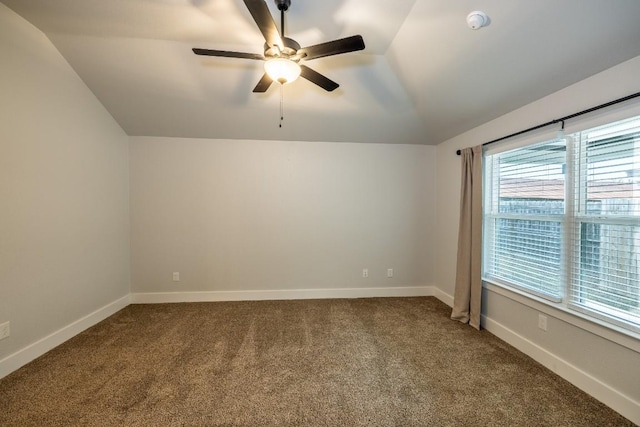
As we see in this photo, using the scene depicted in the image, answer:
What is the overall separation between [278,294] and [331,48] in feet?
10.5

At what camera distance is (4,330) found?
6.77ft

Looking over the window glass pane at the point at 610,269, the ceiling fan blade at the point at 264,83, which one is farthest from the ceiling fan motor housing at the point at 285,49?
the window glass pane at the point at 610,269

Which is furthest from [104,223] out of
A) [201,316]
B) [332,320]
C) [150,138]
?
[332,320]

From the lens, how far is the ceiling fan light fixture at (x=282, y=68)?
170cm

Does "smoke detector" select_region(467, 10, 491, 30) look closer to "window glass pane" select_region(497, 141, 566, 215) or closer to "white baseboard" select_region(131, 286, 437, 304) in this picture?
"window glass pane" select_region(497, 141, 566, 215)

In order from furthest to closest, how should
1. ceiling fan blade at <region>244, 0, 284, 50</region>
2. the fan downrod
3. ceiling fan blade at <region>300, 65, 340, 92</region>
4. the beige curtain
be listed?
the beige curtain → ceiling fan blade at <region>300, 65, 340, 92</region> → the fan downrod → ceiling fan blade at <region>244, 0, 284, 50</region>

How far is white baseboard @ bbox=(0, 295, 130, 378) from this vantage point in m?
2.09

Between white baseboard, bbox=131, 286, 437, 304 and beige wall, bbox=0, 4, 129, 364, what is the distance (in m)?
0.57

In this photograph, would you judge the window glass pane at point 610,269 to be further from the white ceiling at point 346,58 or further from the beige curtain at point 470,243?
the white ceiling at point 346,58

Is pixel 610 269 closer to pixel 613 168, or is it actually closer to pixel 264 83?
pixel 613 168

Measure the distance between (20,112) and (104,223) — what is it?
1392mm

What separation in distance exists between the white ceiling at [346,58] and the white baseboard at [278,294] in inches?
90.9

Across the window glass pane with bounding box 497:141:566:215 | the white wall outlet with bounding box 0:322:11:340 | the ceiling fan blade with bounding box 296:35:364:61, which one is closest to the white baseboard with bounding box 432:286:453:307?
the window glass pane with bounding box 497:141:566:215

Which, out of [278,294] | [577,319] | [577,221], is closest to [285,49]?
[577,221]
